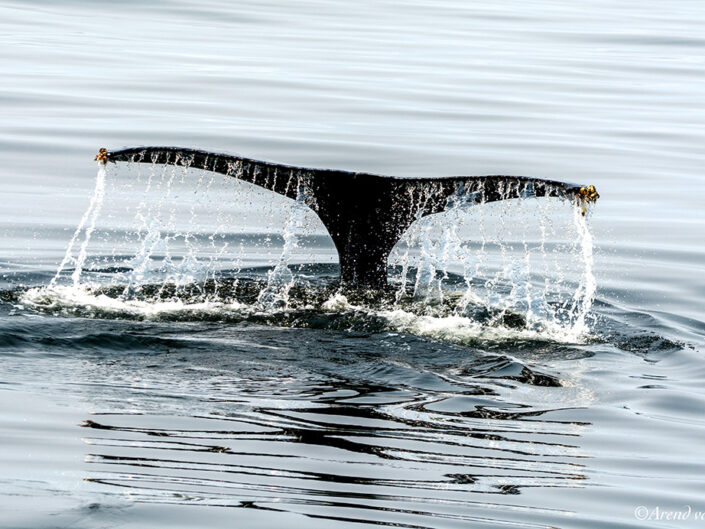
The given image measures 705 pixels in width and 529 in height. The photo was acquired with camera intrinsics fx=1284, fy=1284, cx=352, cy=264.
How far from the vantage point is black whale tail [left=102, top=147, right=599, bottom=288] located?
829 cm

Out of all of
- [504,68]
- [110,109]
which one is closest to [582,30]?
[504,68]

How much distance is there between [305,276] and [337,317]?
2254 millimetres

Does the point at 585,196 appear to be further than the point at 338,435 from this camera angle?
Yes

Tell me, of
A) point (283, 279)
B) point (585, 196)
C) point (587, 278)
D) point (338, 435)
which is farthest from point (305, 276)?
point (338, 435)

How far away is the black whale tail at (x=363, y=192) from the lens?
829cm

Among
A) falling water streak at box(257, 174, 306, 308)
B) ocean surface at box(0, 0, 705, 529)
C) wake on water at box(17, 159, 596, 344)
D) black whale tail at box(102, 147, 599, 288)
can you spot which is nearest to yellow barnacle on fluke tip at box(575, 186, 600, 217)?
black whale tail at box(102, 147, 599, 288)

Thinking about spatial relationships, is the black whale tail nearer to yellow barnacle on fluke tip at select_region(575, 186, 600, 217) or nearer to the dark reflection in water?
yellow barnacle on fluke tip at select_region(575, 186, 600, 217)

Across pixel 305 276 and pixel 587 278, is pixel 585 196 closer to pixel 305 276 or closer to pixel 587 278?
pixel 587 278

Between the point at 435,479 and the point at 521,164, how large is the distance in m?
11.5

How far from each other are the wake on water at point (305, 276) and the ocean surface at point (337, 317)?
0.14 ft

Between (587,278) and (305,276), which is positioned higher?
(587,278)

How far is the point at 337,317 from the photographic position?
8820 mm

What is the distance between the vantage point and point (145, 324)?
8398 millimetres

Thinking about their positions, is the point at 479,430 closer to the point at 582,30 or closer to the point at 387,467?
A: the point at 387,467
